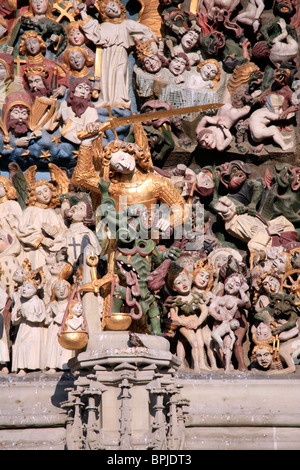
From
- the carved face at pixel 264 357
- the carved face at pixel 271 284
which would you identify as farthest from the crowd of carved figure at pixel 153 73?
the carved face at pixel 264 357

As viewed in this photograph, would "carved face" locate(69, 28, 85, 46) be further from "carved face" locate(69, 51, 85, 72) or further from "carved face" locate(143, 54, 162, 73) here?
"carved face" locate(143, 54, 162, 73)

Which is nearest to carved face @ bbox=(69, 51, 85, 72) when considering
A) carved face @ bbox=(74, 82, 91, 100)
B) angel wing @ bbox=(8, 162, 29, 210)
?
carved face @ bbox=(74, 82, 91, 100)

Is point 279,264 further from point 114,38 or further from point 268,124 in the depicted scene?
point 114,38

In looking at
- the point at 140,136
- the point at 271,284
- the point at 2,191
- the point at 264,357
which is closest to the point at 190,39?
the point at 140,136

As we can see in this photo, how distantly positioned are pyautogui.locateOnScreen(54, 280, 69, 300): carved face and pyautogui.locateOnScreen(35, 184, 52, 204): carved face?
1351mm

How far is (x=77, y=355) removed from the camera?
1250 centimetres

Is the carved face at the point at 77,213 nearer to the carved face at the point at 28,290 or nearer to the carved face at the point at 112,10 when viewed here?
the carved face at the point at 28,290

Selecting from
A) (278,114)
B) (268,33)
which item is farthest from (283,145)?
(268,33)

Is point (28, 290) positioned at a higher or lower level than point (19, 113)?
lower

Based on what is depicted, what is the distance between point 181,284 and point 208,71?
283 centimetres

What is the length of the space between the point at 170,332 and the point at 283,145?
2.78 meters

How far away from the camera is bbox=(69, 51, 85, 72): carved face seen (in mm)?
15211

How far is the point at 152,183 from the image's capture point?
1366 centimetres

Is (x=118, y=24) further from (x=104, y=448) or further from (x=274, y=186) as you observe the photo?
(x=104, y=448)
